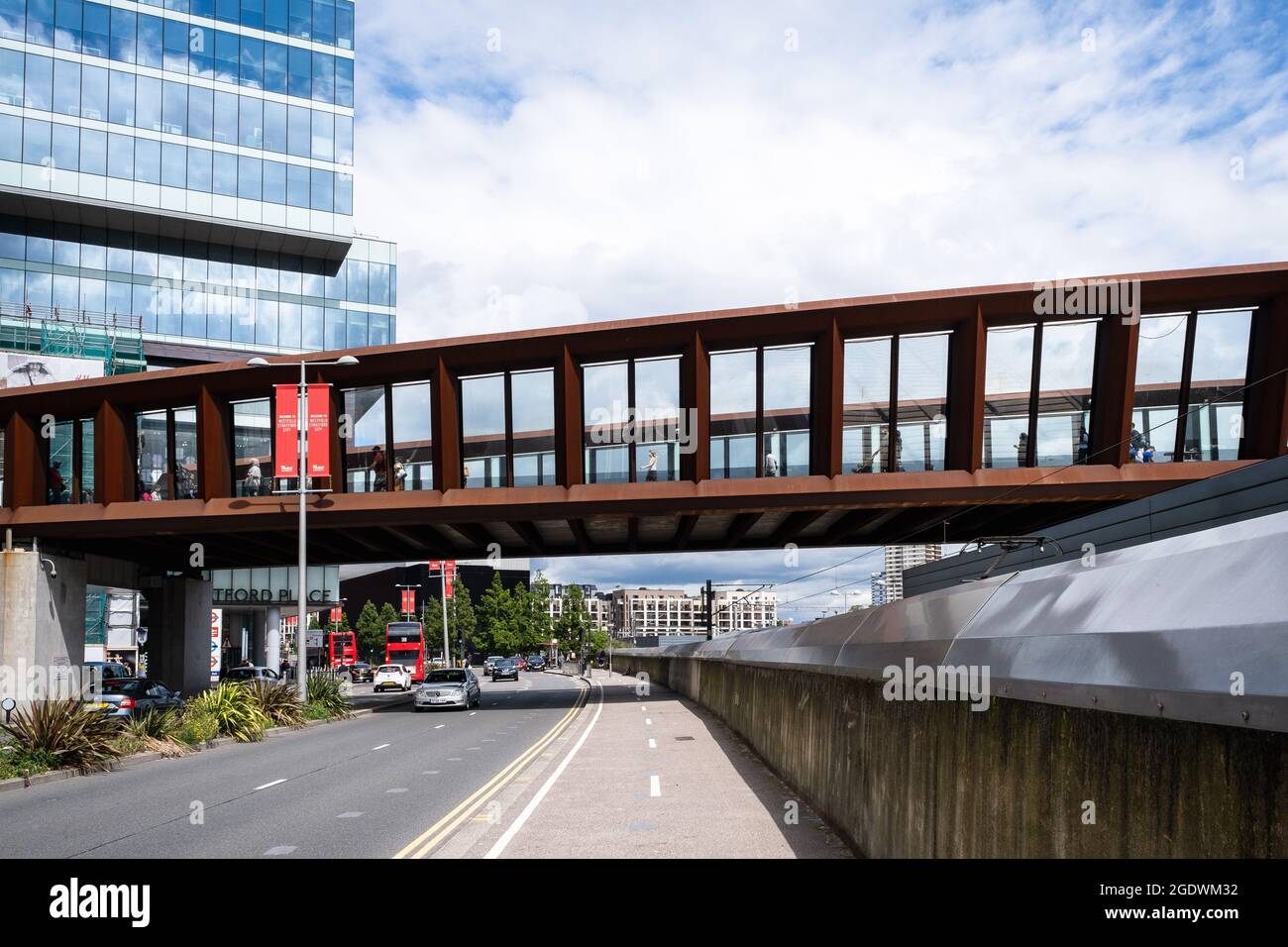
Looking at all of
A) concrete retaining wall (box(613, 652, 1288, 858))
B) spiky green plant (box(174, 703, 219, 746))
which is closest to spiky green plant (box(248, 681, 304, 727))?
spiky green plant (box(174, 703, 219, 746))

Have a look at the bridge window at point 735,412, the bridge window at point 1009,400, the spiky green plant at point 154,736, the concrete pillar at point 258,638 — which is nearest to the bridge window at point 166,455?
the spiky green plant at point 154,736

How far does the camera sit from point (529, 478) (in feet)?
101

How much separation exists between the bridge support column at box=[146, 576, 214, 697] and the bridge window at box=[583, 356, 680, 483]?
22104 millimetres

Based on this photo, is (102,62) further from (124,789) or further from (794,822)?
(794,822)

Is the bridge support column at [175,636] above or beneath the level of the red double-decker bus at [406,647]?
above

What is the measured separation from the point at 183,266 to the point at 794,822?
73.4 m

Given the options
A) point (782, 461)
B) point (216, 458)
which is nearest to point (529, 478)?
point (782, 461)

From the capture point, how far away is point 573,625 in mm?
129125

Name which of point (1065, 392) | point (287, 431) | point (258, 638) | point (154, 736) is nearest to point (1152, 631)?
point (154, 736)

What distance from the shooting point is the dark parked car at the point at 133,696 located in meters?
27.0

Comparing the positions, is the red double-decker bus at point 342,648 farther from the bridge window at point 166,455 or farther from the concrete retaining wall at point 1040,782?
the concrete retaining wall at point 1040,782

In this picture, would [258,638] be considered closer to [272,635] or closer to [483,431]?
[272,635]

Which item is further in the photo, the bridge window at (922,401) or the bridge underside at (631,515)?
the bridge window at (922,401)

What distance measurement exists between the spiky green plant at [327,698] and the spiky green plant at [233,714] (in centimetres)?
605
